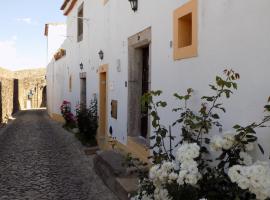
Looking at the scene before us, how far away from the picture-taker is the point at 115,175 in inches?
230

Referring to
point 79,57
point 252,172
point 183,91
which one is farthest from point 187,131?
point 79,57

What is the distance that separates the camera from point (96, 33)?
10836 mm

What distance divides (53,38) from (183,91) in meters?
24.8

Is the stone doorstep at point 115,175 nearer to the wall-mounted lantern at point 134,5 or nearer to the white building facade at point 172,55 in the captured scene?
the white building facade at point 172,55

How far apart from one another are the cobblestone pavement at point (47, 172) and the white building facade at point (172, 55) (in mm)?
992

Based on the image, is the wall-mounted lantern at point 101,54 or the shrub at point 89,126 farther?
the shrub at point 89,126

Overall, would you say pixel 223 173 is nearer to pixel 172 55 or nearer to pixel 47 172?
pixel 172 55

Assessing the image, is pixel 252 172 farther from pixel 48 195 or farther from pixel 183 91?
pixel 48 195

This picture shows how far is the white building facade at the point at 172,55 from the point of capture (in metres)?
3.34

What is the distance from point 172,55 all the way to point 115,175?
2.04m

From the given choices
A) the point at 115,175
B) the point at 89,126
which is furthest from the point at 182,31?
the point at 89,126

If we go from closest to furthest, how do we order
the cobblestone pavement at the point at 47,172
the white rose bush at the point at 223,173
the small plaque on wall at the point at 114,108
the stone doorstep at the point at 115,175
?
the white rose bush at the point at 223,173, the stone doorstep at the point at 115,175, the cobblestone pavement at the point at 47,172, the small plaque on wall at the point at 114,108

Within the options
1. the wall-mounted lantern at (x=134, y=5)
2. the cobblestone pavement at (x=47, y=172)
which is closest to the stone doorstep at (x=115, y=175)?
the cobblestone pavement at (x=47, y=172)

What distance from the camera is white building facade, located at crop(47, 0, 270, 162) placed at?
334 centimetres
